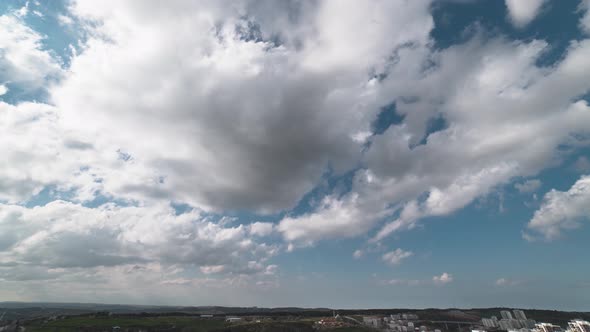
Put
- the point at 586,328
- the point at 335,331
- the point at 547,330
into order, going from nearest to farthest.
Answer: the point at 586,328 < the point at 547,330 < the point at 335,331

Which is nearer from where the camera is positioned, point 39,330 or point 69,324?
point 39,330

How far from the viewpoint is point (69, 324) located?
190375 mm

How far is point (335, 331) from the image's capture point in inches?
7180

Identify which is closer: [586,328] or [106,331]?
[586,328]

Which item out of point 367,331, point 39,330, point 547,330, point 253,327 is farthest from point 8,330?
point 547,330

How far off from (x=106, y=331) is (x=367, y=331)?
485 feet

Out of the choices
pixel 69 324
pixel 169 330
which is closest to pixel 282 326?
pixel 169 330

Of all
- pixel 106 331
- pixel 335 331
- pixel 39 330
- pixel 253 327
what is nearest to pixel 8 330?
pixel 39 330

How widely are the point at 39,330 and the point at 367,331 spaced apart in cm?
18436

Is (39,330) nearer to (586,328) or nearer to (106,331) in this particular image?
(106,331)

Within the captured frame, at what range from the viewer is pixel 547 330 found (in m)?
169

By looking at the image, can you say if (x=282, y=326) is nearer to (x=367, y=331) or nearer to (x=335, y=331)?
(x=335, y=331)

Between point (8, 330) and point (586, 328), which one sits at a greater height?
point (586, 328)

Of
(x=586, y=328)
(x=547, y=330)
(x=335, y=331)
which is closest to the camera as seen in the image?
(x=586, y=328)
